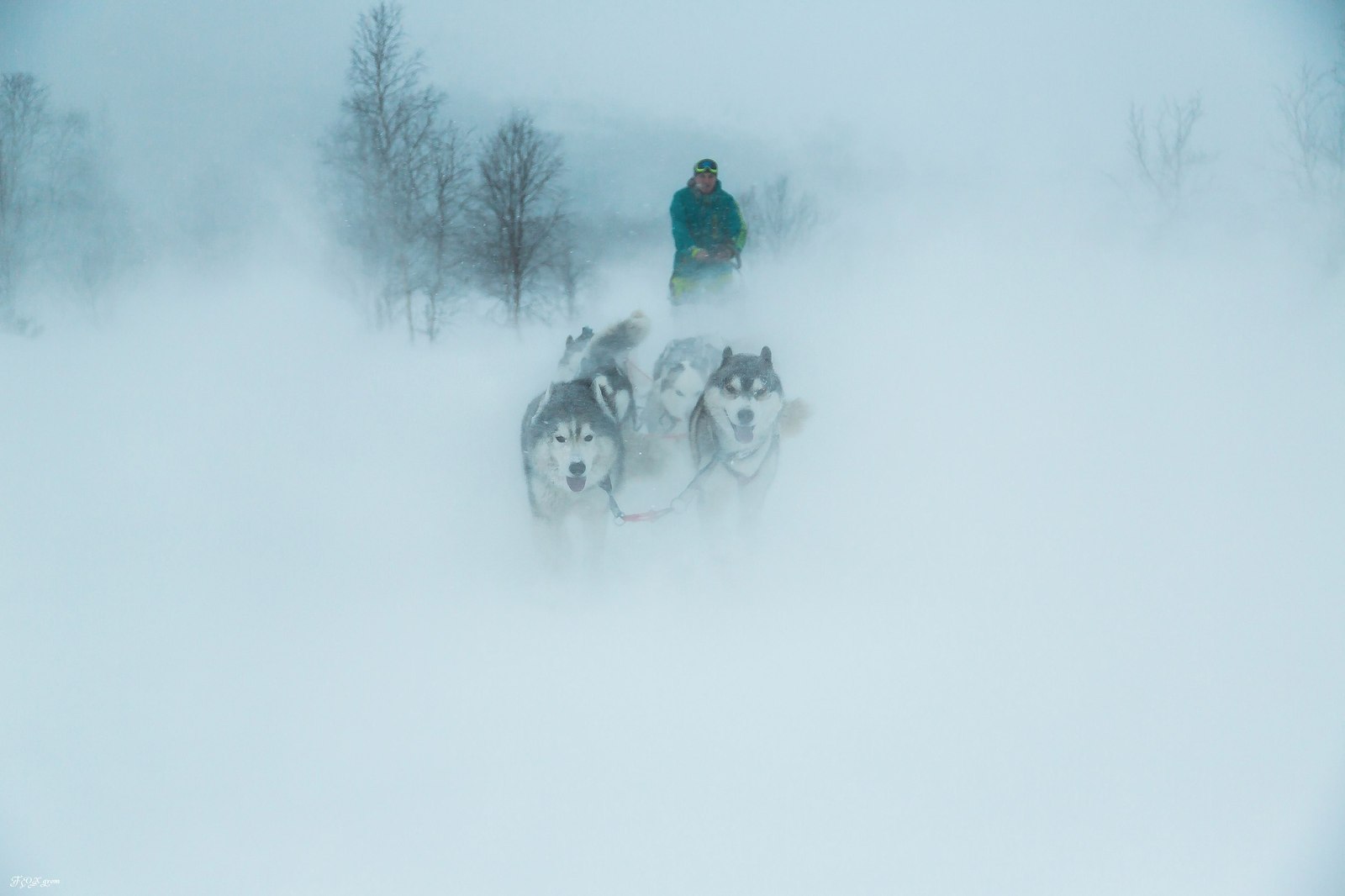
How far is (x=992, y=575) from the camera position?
3.89 meters

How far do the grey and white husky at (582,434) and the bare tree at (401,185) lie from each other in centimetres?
191

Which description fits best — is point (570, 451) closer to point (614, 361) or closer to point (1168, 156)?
point (614, 361)

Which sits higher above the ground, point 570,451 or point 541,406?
point 541,406

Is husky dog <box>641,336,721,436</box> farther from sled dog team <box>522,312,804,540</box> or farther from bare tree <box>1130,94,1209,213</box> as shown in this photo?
bare tree <box>1130,94,1209,213</box>

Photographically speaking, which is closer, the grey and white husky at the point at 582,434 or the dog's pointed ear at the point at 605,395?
the grey and white husky at the point at 582,434

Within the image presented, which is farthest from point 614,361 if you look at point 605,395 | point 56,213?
point 56,213

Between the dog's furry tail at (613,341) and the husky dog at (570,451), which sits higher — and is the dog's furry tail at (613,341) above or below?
above

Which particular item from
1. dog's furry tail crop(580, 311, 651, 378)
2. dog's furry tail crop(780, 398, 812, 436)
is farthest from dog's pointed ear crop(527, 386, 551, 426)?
dog's furry tail crop(780, 398, 812, 436)

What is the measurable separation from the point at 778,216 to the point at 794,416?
187cm

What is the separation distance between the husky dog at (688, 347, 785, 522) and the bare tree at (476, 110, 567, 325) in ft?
6.64

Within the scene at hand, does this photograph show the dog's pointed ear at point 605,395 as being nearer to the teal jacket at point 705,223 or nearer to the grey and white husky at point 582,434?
the grey and white husky at point 582,434

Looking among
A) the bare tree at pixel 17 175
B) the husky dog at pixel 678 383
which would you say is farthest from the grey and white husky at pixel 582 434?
the bare tree at pixel 17 175

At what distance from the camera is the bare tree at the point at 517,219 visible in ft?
16.2

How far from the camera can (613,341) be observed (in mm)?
3561
